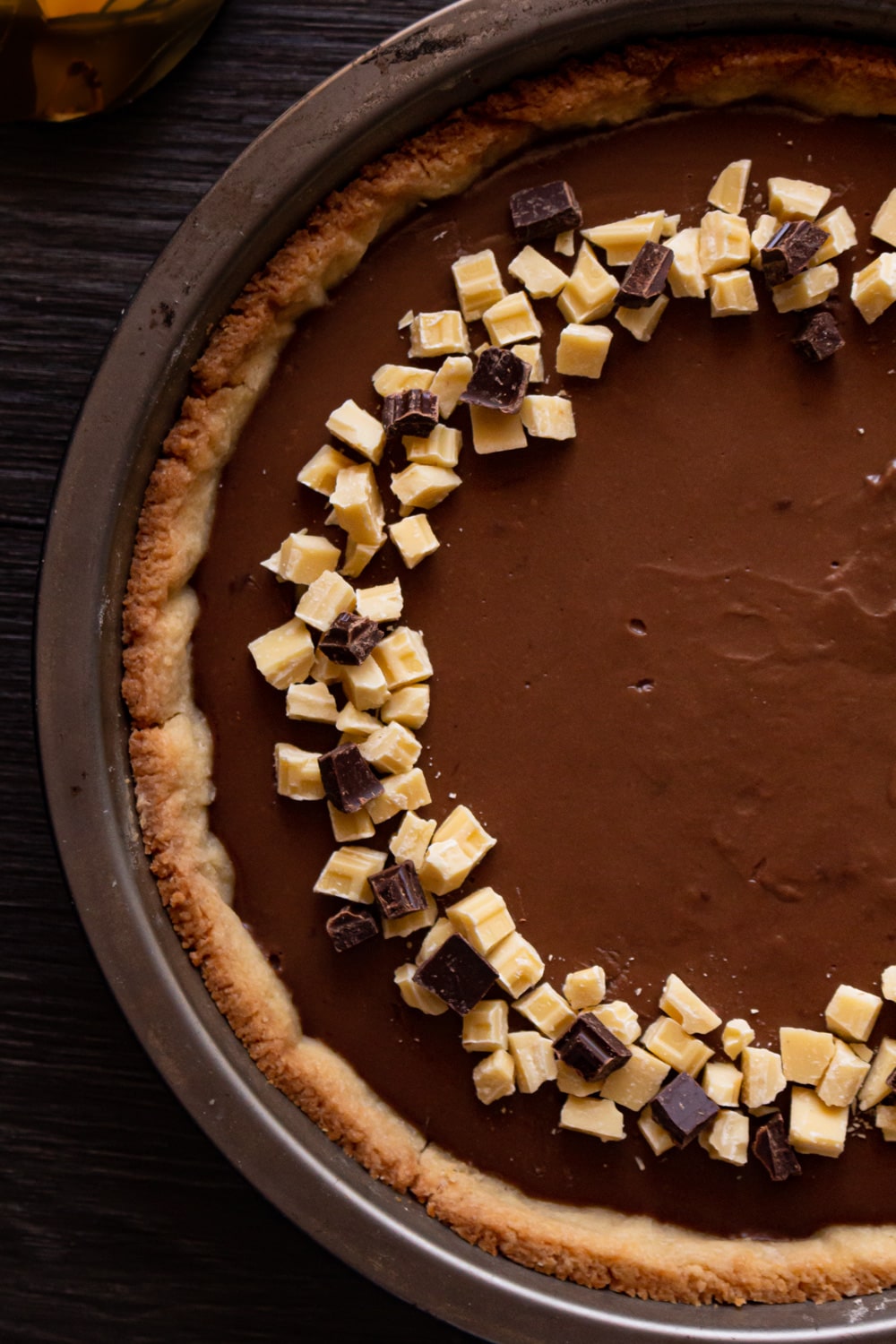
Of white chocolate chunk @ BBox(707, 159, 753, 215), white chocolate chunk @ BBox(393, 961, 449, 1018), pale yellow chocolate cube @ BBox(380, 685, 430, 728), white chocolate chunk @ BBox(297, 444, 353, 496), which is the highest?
white chocolate chunk @ BBox(707, 159, 753, 215)

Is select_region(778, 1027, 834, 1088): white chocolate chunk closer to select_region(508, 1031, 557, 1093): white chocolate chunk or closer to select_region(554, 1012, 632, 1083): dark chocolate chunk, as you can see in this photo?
select_region(554, 1012, 632, 1083): dark chocolate chunk

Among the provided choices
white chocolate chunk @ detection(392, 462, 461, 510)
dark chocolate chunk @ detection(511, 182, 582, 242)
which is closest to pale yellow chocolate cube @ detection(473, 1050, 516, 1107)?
white chocolate chunk @ detection(392, 462, 461, 510)

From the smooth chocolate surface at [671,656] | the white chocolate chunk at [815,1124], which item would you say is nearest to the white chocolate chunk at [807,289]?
the smooth chocolate surface at [671,656]

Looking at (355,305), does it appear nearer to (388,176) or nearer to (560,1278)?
(388,176)

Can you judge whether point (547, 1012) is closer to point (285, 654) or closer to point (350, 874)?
point (350, 874)

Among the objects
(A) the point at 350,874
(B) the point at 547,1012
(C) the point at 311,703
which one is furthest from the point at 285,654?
(B) the point at 547,1012

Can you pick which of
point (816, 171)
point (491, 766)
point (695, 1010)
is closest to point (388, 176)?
point (816, 171)
